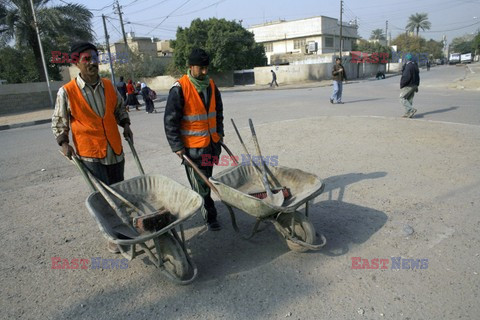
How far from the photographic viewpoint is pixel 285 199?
331 cm

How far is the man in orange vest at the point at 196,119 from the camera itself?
327 centimetres

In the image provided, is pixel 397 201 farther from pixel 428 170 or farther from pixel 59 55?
pixel 59 55

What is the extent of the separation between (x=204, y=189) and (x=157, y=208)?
22.9 inches

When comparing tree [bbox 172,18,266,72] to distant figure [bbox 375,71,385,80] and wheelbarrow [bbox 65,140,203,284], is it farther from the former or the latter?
wheelbarrow [bbox 65,140,203,284]

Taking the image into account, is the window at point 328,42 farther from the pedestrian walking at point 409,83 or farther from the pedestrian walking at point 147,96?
the pedestrian walking at point 409,83

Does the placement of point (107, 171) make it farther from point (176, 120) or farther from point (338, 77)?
point (338, 77)

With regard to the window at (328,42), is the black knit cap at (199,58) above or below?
below

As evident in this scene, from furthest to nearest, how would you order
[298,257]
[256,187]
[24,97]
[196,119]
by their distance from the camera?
[24,97]
[256,187]
[196,119]
[298,257]

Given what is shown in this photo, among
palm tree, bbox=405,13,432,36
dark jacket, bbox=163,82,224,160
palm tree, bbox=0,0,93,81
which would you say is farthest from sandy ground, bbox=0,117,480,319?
palm tree, bbox=405,13,432,36

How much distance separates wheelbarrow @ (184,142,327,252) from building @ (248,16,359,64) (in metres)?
47.1

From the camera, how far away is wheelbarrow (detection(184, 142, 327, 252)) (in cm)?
280

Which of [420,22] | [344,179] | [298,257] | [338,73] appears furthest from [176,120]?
[420,22]

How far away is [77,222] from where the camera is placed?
3.99 metres

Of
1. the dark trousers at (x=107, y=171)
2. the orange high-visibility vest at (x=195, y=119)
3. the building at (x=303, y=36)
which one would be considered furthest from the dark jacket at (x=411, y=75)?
the building at (x=303, y=36)
